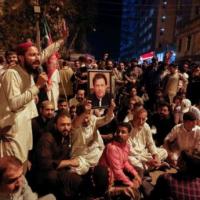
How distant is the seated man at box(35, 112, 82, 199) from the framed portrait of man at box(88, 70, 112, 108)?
22.6 inches

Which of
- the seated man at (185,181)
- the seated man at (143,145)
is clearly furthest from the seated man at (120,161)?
the seated man at (185,181)

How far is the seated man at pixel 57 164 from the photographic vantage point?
3.94m

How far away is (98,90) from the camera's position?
14.9 feet

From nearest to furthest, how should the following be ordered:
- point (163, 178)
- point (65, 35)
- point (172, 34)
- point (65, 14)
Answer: point (163, 178) < point (65, 35) < point (65, 14) < point (172, 34)

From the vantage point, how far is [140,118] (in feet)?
17.7

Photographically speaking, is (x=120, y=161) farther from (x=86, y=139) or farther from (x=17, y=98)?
Result: (x=17, y=98)

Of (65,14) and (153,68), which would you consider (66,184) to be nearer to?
(153,68)

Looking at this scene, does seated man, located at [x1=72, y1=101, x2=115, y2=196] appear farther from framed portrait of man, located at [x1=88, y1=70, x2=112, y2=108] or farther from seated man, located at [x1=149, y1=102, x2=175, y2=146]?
seated man, located at [x1=149, y1=102, x2=175, y2=146]

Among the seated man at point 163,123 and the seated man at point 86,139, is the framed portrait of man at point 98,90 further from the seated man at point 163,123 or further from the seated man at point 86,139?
the seated man at point 163,123

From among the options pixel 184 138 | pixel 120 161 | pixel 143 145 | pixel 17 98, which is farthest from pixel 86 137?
pixel 17 98

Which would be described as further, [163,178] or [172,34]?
[172,34]

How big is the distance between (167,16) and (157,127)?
54193mm

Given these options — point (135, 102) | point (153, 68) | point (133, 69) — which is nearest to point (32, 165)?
point (135, 102)

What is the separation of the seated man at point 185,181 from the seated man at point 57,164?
1507 millimetres
